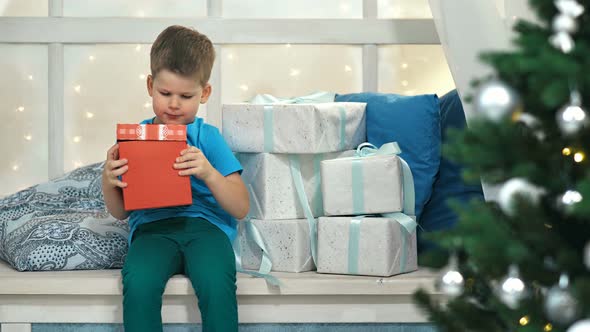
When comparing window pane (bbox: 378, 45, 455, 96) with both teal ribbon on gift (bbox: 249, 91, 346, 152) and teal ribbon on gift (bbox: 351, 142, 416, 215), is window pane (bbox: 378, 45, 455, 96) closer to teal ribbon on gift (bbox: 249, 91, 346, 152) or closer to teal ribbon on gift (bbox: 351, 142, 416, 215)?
teal ribbon on gift (bbox: 249, 91, 346, 152)

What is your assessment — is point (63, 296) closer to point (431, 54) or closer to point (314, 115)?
point (314, 115)

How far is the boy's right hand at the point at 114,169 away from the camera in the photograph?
1.63 metres

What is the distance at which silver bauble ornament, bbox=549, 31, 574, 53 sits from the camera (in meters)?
0.75

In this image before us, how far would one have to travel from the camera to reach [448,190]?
79.4 inches

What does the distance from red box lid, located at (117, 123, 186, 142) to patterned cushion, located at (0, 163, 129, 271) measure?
0.35 metres

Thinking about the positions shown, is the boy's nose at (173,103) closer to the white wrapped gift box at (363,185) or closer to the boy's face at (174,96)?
the boy's face at (174,96)

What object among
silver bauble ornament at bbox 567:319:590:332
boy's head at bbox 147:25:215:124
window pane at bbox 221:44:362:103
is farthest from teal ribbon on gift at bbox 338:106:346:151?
silver bauble ornament at bbox 567:319:590:332

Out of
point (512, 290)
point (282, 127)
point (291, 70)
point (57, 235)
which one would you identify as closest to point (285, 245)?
point (282, 127)

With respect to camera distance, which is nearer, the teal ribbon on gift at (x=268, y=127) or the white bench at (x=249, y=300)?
the white bench at (x=249, y=300)

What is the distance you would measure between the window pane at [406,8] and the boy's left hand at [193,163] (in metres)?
1.04

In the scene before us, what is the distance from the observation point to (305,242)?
188 centimetres

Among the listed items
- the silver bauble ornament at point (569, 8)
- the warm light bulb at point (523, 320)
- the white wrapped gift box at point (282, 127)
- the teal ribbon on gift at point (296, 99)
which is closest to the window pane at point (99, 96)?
the teal ribbon on gift at point (296, 99)

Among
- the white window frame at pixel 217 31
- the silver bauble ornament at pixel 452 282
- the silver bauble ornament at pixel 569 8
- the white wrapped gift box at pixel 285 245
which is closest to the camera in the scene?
the silver bauble ornament at pixel 569 8

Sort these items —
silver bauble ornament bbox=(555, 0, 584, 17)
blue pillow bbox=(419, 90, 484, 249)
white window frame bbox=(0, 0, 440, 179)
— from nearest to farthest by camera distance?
1. silver bauble ornament bbox=(555, 0, 584, 17)
2. blue pillow bbox=(419, 90, 484, 249)
3. white window frame bbox=(0, 0, 440, 179)
